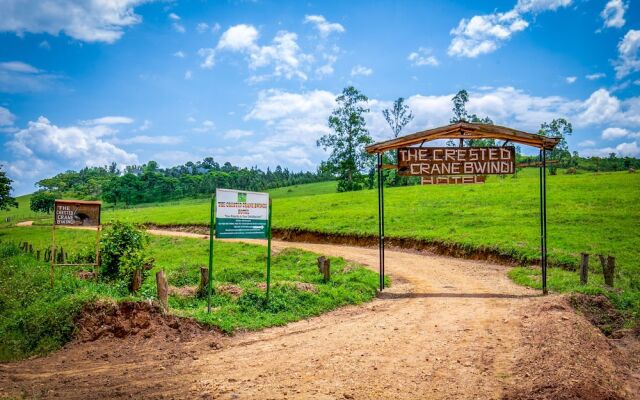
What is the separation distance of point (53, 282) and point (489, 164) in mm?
14716

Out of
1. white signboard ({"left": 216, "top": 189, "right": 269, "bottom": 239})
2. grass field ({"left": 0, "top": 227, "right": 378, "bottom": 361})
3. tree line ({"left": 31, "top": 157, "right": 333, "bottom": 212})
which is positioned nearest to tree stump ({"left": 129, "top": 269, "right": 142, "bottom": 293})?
grass field ({"left": 0, "top": 227, "right": 378, "bottom": 361})

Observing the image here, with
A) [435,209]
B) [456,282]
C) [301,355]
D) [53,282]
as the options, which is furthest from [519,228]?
[53,282]

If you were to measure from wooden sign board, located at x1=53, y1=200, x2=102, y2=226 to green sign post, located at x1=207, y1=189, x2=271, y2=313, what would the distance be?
17.4 ft

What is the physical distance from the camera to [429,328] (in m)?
10.3

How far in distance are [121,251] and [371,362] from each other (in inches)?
382

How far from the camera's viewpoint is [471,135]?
51.4 ft

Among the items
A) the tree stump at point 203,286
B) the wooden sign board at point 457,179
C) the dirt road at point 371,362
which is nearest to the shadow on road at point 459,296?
the dirt road at point 371,362

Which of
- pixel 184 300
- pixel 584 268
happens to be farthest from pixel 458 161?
pixel 184 300

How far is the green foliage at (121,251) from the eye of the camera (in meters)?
14.3

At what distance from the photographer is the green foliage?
46.8ft

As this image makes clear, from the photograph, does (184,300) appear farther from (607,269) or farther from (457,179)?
(607,269)

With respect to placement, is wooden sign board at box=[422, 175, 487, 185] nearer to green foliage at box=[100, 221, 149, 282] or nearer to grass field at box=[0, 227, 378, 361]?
grass field at box=[0, 227, 378, 361]

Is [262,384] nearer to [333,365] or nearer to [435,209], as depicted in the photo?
[333,365]

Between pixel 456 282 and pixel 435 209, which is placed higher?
pixel 435 209
